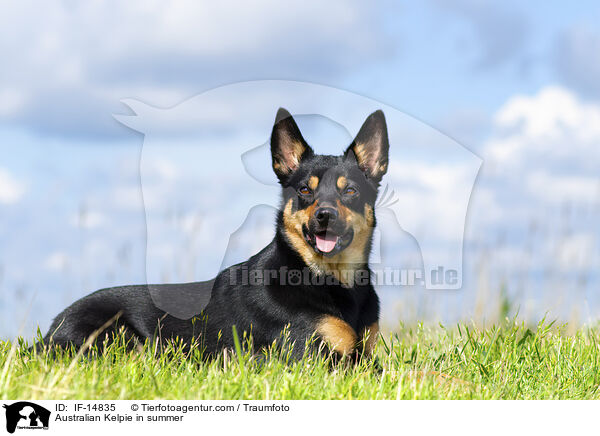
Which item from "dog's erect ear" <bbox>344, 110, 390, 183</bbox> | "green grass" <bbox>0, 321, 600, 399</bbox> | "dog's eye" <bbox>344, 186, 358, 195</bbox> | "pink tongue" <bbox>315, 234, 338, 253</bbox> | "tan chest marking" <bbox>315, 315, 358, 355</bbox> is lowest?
"green grass" <bbox>0, 321, 600, 399</bbox>

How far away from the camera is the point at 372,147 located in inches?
201

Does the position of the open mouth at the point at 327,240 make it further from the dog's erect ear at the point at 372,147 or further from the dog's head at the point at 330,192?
the dog's erect ear at the point at 372,147

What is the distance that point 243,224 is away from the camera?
15.1 feet

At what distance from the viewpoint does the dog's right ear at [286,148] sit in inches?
195

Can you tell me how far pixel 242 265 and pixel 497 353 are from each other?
2.47 metres

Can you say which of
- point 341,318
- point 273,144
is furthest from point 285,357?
point 273,144

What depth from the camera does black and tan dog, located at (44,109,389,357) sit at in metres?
5.04

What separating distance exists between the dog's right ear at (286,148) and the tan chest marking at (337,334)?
49.4 inches
